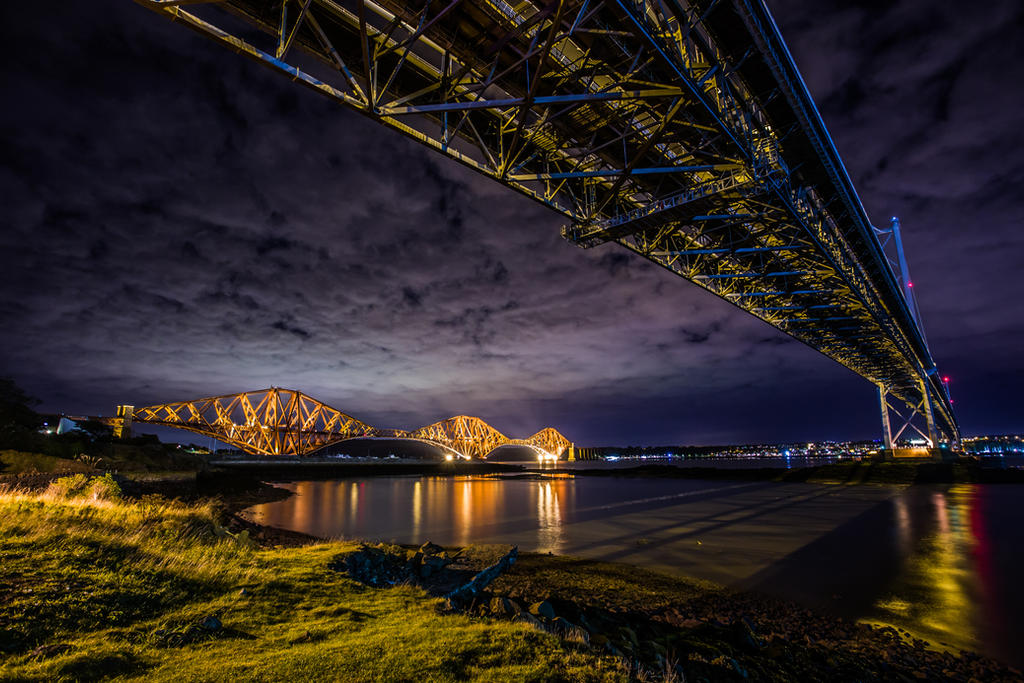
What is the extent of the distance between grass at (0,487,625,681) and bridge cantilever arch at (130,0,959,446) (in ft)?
26.3

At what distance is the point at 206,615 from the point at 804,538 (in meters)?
18.9

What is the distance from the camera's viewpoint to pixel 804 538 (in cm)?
1633

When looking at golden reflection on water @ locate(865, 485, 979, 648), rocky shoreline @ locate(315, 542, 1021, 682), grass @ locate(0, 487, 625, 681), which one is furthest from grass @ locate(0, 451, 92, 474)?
golden reflection on water @ locate(865, 485, 979, 648)

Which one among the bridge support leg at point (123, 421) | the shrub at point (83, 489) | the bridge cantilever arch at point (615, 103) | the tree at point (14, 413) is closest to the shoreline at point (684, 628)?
the shrub at point (83, 489)

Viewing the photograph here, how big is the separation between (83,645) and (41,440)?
38.5 metres

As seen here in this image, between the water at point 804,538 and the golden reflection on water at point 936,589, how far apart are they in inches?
1.5

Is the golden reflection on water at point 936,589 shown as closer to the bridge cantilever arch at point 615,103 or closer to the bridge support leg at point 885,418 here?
the bridge cantilever arch at point 615,103

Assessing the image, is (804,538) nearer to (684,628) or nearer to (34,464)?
(684,628)

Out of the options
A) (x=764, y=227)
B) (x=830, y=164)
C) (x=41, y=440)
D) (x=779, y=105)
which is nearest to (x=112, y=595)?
(x=779, y=105)

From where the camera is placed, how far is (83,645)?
418 cm

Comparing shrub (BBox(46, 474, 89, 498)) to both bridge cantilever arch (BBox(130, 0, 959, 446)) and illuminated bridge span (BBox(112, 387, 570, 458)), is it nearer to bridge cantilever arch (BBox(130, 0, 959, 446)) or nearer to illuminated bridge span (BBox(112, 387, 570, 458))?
bridge cantilever arch (BBox(130, 0, 959, 446))

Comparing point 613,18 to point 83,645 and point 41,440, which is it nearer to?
point 83,645

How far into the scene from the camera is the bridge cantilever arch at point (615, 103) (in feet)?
26.1

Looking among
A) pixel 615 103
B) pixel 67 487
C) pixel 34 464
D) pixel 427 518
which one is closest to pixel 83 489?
pixel 67 487
